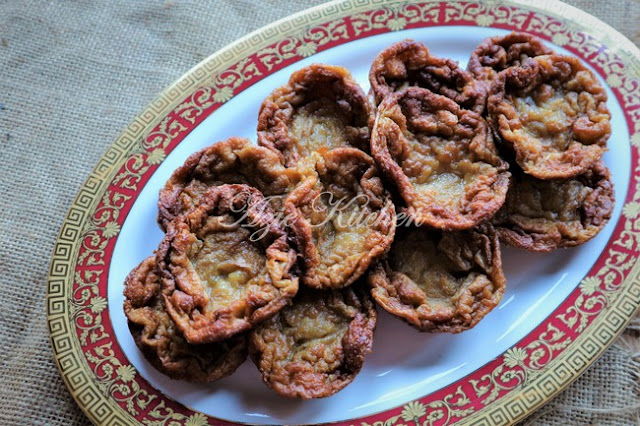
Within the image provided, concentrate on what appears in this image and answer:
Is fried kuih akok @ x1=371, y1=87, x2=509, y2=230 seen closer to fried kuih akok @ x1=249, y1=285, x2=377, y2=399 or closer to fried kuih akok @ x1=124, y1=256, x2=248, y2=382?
fried kuih akok @ x1=249, y1=285, x2=377, y2=399

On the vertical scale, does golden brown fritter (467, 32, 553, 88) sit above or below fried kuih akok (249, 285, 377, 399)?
above

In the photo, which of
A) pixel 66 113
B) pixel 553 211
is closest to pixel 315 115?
pixel 553 211

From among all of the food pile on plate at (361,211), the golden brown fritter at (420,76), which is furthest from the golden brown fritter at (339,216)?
the golden brown fritter at (420,76)

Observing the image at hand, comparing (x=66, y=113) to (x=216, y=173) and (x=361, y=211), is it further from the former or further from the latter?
(x=361, y=211)

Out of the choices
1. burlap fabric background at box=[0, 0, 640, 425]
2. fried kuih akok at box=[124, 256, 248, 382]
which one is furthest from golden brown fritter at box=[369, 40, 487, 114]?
fried kuih akok at box=[124, 256, 248, 382]

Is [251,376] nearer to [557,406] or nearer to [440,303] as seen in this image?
[440,303]

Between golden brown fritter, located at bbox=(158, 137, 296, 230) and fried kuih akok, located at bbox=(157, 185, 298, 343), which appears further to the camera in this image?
golden brown fritter, located at bbox=(158, 137, 296, 230)
